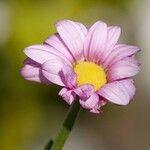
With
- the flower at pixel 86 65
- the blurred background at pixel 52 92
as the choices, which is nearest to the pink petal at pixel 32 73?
the flower at pixel 86 65

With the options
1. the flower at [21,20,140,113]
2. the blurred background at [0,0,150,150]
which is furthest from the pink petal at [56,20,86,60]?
the blurred background at [0,0,150,150]

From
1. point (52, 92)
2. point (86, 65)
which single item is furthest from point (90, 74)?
point (52, 92)

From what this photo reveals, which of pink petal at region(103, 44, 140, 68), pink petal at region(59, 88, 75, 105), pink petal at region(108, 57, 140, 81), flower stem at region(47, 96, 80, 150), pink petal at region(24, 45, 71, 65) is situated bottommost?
flower stem at region(47, 96, 80, 150)

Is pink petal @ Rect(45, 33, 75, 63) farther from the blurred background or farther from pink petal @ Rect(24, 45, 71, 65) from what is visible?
the blurred background

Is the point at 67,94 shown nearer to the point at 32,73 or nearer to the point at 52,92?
the point at 32,73

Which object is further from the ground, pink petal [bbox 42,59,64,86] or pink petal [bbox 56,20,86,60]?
pink petal [bbox 56,20,86,60]

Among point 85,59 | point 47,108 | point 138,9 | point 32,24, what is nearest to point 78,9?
point 32,24

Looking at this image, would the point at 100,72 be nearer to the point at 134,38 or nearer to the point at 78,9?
the point at 78,9
